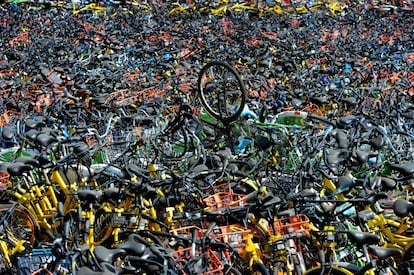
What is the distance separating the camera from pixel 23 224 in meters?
5.50

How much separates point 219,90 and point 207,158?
2.42 m

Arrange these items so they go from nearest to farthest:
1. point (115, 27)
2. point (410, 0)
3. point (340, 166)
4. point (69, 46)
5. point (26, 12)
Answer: point (340, 166) < point (69, 46) < point (115, 27) < point (26, 12) < point (410, 0)

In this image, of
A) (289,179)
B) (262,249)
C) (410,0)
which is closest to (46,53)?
(289,179)

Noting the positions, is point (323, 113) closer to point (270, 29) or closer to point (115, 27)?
point (270, 29)

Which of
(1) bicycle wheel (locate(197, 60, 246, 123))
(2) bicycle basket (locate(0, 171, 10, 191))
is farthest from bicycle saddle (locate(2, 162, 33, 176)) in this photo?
(1) bicycle wheel (locate(197, 60, 246, 123))

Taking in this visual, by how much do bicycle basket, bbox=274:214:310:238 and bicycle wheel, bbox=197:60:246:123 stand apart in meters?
3.08

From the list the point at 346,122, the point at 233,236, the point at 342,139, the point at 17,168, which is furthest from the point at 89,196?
the point at 346,122

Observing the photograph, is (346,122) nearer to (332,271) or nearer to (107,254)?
(332,271)

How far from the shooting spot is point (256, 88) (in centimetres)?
974

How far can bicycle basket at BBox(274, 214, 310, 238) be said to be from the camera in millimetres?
4055

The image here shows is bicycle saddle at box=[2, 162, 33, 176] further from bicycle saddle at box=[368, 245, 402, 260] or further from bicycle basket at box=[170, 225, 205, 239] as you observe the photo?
bicycle saddle at box=[368, 245, 402, 260]

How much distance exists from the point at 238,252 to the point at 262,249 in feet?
1.33

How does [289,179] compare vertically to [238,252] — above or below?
below

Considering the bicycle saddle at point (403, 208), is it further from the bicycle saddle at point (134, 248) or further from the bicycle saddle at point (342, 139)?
the bicycle saddle at point (134, 248)
